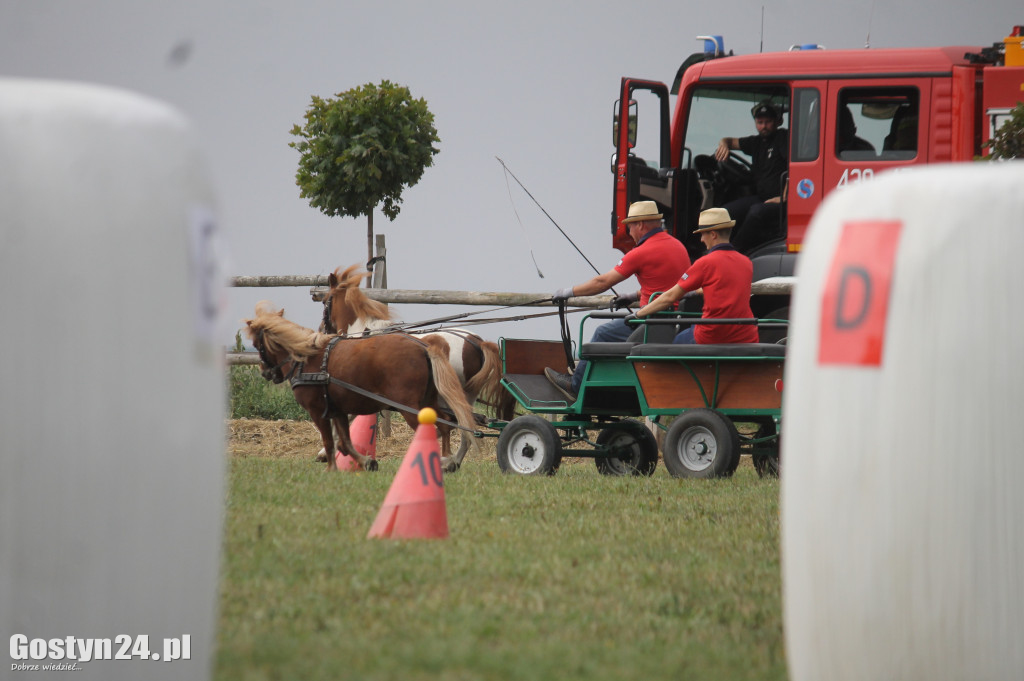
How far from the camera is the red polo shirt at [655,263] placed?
8.92 m

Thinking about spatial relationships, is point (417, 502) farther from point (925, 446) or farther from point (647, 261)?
point (647, 261)

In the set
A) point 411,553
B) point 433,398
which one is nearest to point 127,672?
point 411,553

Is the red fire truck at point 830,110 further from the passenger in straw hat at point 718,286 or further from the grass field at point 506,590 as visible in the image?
the grass field at point 506,590

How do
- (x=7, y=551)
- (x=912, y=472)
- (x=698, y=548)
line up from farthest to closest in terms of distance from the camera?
(x=698, y=548) → (x=912, y=472) → (x=7, y=551)

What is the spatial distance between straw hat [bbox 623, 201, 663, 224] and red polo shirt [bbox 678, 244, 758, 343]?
27.6 inches

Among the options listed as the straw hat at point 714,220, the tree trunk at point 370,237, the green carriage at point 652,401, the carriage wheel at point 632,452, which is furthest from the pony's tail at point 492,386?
the tree trunk at point 370,237

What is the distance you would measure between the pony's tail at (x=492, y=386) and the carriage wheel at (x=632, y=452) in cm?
109

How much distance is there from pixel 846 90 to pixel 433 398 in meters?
4.52

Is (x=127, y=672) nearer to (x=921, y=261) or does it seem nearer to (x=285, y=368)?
(x=921, y=261)

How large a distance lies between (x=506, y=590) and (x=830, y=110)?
22.7ft

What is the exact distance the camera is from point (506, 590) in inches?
160

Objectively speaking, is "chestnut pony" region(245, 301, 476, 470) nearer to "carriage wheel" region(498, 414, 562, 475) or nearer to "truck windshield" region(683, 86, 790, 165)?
"carriage wheel" region(498, 414, 562, 475)

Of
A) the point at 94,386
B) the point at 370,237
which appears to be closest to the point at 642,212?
the point at 370,237

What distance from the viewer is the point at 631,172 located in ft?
33.4
